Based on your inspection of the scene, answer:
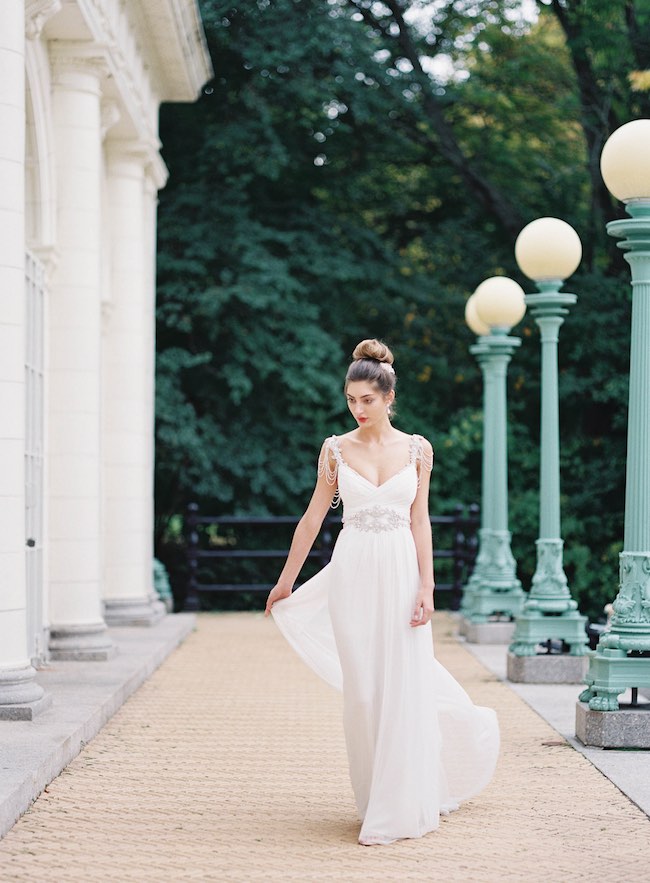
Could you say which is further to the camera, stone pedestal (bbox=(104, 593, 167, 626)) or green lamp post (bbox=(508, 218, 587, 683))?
stone pedestal (bbox=(104, 593, 167, 626))

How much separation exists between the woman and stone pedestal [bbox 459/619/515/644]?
358 inches

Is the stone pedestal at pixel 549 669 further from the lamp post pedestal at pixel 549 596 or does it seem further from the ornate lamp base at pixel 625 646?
the ornate lamp base at pixel 625 646

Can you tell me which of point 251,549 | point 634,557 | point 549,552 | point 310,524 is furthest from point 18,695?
point 251,549

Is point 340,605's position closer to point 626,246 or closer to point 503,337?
point 626,246

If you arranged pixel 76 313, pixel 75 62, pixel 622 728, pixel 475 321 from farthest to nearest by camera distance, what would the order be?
1. pixel 475 321
2. pixel 75 62
3. pixel 76 313
4. pixel 622 728

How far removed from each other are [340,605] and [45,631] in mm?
6019

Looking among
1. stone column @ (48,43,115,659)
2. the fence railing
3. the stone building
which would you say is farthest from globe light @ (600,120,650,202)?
the fence railing

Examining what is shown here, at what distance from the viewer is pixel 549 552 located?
1312 cm

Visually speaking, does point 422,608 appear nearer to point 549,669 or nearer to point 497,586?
point 549,669

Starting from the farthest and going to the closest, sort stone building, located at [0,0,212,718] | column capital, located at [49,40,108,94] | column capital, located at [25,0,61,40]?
column capital, located at [49,40,108,94]
column capital, located at [25,0,61,40]
stone building, located at [0,0,212,718]

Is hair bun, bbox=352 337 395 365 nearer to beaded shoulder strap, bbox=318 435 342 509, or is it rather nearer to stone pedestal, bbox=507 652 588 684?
beaded shoulder strap, bbox=318 435 342 509

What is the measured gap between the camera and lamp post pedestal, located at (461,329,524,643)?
55.4ft

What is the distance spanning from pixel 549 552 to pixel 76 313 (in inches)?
174

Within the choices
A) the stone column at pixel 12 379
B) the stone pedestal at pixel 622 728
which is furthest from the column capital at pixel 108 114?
the stone pedestal at pixel 622 728
